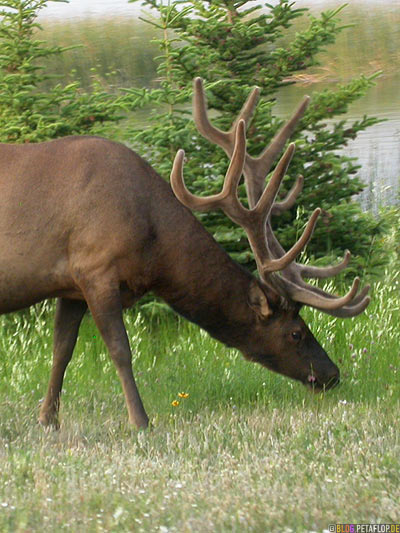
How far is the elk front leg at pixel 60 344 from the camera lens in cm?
658

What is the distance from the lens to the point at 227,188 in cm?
623

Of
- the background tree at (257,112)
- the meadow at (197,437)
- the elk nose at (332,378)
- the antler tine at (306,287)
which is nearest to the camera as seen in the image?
the meadow at (197,437)

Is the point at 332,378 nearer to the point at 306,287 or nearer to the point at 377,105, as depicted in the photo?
the point at 306,287

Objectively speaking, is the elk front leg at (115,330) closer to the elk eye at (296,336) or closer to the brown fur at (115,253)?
the brown fur at (115,253)

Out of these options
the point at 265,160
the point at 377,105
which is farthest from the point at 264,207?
the point at 377,105

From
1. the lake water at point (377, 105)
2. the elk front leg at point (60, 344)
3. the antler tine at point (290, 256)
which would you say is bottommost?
the lake water at point (377, 105)

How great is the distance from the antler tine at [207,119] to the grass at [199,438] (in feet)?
5.03

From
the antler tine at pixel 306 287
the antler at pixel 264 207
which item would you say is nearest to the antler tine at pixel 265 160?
the antler at pixel 264 207

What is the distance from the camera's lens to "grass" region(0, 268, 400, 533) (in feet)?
14.7

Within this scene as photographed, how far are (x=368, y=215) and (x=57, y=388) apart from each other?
3.54m

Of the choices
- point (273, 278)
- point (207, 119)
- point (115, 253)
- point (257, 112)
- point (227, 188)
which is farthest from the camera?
point (257, 112)

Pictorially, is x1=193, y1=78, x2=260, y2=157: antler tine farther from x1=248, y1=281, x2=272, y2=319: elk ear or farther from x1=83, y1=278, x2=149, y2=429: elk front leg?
x1=83, y1=278, x2=149, y2=429: elk front leg

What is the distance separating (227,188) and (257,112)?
2724 millimetres

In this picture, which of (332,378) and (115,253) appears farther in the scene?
(332,378)
